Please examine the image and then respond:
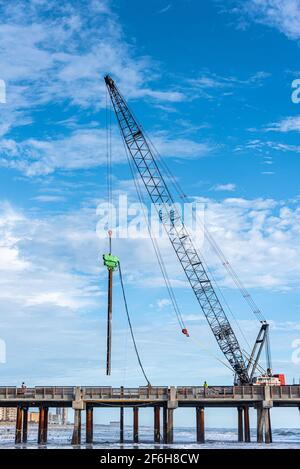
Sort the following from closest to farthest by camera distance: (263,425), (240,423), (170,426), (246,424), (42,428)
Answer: (170,426) < (263,425) < (42,428) < (246,424) < (240,423)

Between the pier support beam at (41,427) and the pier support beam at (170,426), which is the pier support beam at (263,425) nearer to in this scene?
the pier support beam at (170,426)

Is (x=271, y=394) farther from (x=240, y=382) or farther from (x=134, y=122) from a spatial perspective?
(x=134, y=122)

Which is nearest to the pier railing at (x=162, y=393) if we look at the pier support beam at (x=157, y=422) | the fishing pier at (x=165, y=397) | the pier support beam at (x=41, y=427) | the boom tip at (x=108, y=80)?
the fishing pier at (x=165, y=397)

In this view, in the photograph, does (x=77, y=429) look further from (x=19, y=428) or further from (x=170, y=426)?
(x=170, y=426)

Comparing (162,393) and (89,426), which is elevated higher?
(162,393)

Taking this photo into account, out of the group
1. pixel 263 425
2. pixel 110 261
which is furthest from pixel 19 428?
pixel 263 425

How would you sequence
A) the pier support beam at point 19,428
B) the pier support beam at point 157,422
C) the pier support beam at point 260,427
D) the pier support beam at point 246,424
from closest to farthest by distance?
the pier support beam at point 260,427
the pier support beam at point 19,428
the pier support beam at point 157,422
the pier support beam at point 246,424

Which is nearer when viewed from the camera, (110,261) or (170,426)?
(170,426)

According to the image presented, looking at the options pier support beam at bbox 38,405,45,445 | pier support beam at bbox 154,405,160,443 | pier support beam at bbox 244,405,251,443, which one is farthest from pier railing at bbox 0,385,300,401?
pier support beam at bbox 244,405,251,443

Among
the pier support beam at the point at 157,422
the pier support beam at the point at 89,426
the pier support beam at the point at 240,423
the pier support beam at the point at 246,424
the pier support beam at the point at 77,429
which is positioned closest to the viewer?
the pier support beam at the point at 77,429

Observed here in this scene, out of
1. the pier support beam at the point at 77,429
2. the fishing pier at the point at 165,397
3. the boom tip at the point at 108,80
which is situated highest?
the boom tip at the point at 108,80

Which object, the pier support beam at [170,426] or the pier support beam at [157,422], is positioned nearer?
the pier support beam at [170,426]

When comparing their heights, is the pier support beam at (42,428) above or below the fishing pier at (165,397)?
below

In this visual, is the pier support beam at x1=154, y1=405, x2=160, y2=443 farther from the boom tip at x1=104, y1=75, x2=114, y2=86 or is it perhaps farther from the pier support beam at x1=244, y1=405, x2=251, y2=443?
the boom tip at x1=104, y1=75, x2=114, y2=86
